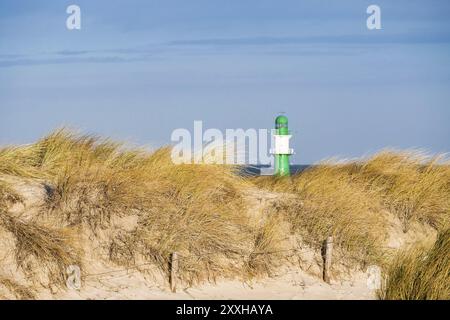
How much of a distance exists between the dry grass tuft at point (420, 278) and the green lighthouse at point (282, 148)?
6713mm

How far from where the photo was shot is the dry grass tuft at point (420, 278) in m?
10.9

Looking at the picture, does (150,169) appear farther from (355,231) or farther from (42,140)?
(355,231)

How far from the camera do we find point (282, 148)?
719 inches

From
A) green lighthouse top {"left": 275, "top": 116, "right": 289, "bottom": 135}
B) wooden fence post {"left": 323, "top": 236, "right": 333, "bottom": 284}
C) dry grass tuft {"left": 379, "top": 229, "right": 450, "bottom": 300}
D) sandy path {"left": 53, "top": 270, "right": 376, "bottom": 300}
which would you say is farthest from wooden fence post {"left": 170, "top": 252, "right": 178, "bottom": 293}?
green lighthouse top {"left": 275, "top": 116, "right": 289, "bottom": 135}

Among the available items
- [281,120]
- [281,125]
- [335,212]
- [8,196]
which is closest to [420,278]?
[335,212]

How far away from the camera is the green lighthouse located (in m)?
18.2

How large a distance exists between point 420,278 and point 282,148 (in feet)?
24.6

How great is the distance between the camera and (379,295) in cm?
1141

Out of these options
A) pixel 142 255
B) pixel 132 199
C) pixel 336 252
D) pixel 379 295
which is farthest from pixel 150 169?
pixel 379 295

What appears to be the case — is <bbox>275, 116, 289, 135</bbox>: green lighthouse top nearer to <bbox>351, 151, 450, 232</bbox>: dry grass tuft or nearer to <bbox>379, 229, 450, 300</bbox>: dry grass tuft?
<bbox>351, 151, 450, 232</bbox>: dry grass tuft

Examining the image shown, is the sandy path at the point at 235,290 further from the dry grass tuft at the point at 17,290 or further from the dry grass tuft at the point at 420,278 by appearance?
the dry grass tuft at the point at 420,278

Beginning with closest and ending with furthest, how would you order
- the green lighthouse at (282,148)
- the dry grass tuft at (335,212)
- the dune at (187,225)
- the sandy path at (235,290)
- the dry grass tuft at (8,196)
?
1. the sandy path at (235,290)
2. the dune at (187,225)
3. the dry grass tuft at (8,196)
4. the dry grass tuft at (335,212)
5. the green lighthouse at (282,148)

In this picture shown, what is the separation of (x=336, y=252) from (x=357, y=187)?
199 centimetres

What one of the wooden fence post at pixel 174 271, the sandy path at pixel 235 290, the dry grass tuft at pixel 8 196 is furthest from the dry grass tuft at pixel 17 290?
the wooden fence post at pixel 174 271
